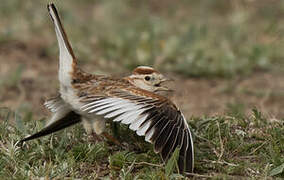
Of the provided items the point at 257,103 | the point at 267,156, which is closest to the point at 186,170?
the point at 267,156

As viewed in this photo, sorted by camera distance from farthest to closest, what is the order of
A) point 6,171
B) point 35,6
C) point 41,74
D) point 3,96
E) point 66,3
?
point 66,3 → point 35,6 → point 41,74 → point 3,96 → point 6,171

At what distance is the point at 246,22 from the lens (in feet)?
37.1

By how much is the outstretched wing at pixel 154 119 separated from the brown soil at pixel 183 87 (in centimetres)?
309

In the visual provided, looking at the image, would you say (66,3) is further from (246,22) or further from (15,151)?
(15,151)

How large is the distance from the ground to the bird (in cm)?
15

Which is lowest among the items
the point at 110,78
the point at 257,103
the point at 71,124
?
the point at 257,103

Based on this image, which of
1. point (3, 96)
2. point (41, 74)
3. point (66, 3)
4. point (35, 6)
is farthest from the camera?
point (66, 3)

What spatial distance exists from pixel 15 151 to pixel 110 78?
105 centimetres

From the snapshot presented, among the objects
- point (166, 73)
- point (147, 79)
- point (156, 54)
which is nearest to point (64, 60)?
point (147, 79)

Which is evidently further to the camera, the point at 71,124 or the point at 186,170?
the point at 71,124

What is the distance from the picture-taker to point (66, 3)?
38.5 ft

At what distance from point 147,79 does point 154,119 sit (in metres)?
0.90

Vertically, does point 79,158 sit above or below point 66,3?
below

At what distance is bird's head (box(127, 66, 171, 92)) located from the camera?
18.0 feet
